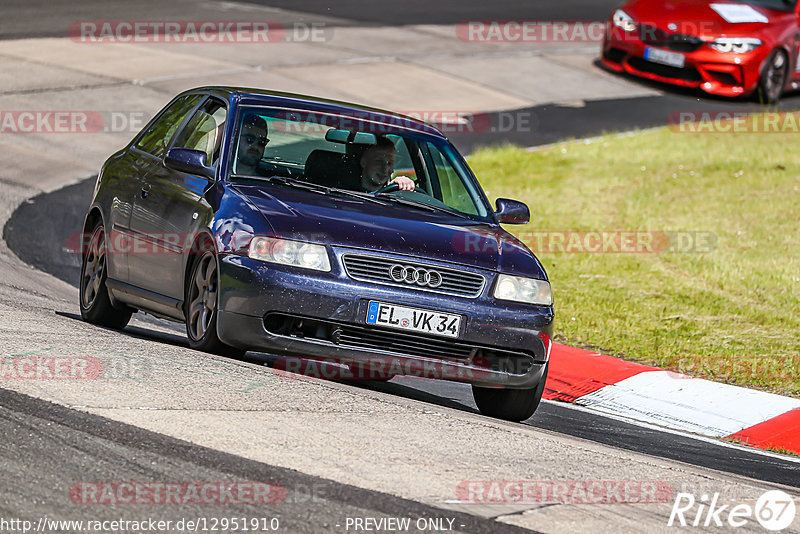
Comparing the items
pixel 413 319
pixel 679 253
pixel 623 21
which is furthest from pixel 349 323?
pixel 623 21

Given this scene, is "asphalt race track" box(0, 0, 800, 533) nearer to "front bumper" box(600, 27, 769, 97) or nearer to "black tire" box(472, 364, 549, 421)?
"black tire" box(472, 364, 549, 421)

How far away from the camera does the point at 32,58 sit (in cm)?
1912

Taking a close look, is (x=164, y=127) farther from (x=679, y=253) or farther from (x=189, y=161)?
(x=679, y=253)

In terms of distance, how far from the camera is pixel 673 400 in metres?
9.01

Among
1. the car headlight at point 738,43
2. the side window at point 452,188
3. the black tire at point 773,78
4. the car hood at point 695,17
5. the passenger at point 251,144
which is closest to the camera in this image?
the passenger at point 251,144

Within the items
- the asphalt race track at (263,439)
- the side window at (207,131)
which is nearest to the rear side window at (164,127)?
the side window at (207,131)

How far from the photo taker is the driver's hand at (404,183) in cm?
816

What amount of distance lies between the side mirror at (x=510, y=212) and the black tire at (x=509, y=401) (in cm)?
111

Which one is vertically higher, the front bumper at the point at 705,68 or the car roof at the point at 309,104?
the car roof at the point at 309,104

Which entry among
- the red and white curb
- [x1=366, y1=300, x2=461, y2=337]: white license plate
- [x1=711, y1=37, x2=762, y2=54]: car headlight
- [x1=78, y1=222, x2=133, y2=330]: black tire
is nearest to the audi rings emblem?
[x1=366, y1=300, x2=461, y2=337]: white license plate

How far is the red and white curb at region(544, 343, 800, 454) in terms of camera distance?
8.43 m

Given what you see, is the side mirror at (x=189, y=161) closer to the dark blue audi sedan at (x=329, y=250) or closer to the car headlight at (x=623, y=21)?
the dark blue audi sedan at (x=329, y=250)

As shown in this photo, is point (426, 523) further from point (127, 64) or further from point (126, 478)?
point (127, 64)

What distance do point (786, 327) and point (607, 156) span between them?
6666mm
